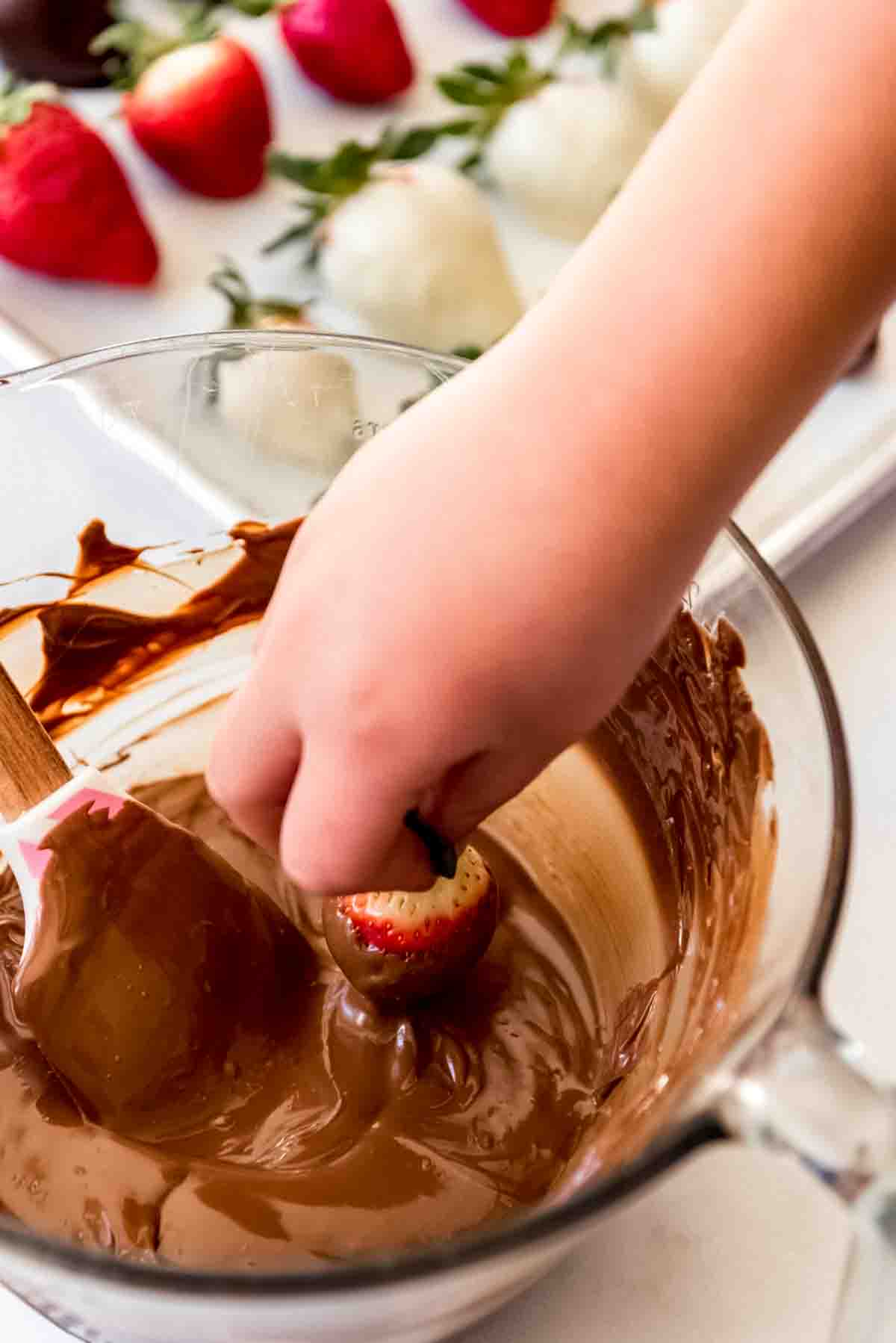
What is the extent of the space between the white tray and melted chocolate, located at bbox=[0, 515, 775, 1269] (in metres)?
0.23

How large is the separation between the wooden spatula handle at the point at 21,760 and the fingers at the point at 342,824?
0.20 meters

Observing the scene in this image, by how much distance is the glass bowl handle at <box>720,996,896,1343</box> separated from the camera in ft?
1.40

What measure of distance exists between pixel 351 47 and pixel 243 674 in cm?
66

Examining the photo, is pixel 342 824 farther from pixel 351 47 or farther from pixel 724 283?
pixel 351 47

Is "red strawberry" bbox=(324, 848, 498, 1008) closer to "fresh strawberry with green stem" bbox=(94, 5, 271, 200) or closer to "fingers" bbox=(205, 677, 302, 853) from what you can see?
"fingers" bbox=(205, 677, 302, 853)

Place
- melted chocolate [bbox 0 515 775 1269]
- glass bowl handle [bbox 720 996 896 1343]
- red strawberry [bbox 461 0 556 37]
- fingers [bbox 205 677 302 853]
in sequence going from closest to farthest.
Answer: glass bowl handle [bbox 720 996 896 1343], fingers [bbox 205 677 302 853], melted chocolate [bbox 0 515 775 1269], red strawberry [bbox 461 0 556 37]

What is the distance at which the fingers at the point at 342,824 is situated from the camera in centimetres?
51

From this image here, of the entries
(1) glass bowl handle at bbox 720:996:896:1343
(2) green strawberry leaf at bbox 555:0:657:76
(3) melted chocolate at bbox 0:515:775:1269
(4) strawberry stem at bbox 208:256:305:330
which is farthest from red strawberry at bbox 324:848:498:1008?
(2) green strawberry leaf at bbox 555:0:657:76

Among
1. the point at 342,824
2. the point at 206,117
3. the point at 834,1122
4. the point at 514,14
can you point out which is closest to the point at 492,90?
the point at 514,14

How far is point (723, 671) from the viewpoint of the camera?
68 cm

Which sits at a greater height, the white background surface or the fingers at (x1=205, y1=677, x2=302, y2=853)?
the fingers at (x1=205, y1=677, x2=302, y2=853)

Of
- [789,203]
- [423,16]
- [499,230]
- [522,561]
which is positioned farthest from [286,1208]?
[423,16]

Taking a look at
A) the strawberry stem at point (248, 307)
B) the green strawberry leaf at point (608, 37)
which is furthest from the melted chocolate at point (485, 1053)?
the green strawberry leaf at point (608, 37)

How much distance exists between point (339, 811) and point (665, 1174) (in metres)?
0.16
